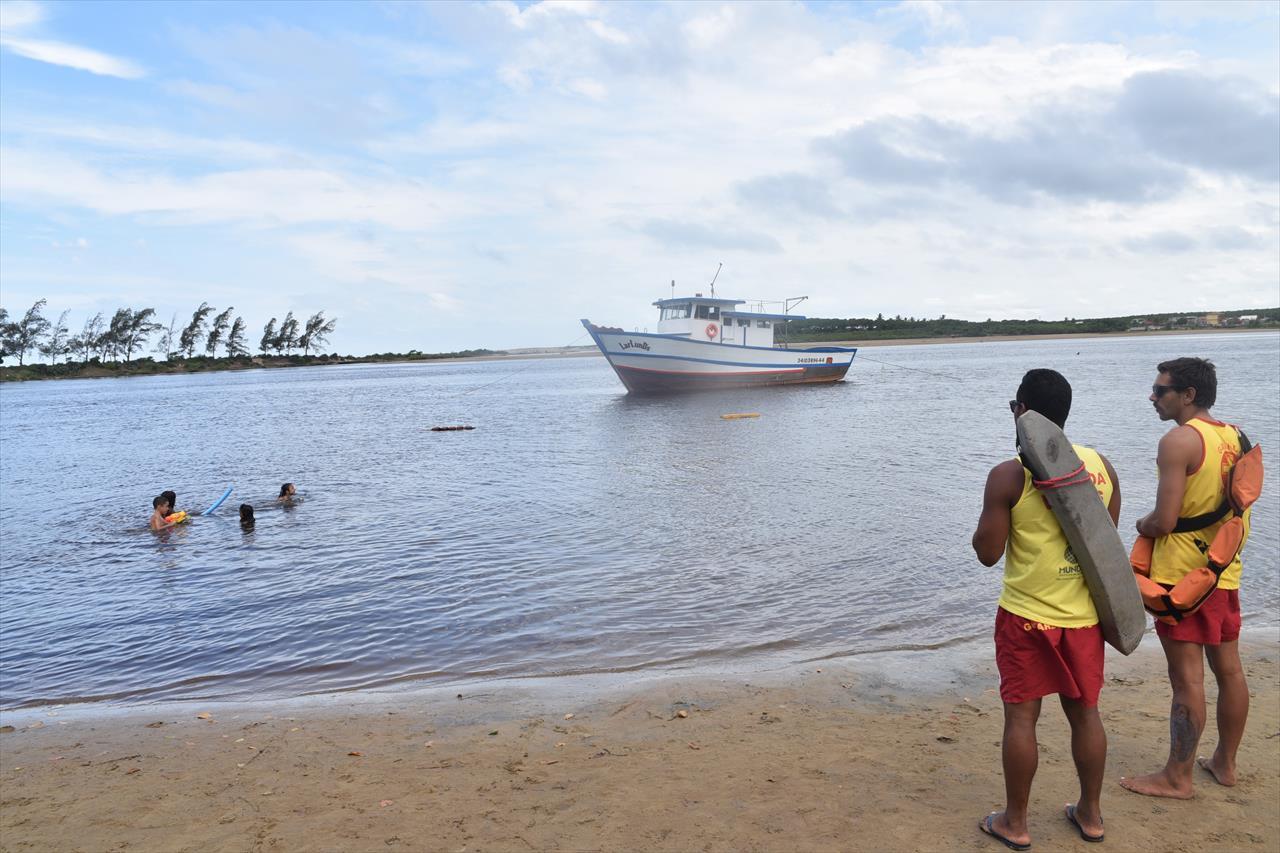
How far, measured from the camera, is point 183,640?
862cm

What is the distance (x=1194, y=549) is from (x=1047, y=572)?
99 centimetres

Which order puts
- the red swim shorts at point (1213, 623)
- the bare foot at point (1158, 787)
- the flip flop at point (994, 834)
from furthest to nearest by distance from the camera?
the bare foot at point (1158, 787), the red swim shorts at point (1213, 623), the flip flop at point (994, 834)

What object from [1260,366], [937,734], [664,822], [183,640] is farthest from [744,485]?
[1260,366]

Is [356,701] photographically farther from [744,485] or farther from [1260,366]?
[1260,366]

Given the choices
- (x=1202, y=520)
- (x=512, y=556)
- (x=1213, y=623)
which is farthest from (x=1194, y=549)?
(x=512, y=556)

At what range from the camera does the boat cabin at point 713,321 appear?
45062 millimetres

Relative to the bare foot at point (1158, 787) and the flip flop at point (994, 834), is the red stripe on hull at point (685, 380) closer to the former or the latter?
the bare foot at point (1158, 787)

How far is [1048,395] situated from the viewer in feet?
11.3

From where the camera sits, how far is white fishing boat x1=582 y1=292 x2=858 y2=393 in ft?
147

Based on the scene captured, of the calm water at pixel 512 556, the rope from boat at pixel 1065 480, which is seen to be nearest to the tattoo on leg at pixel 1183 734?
the rope from boat at pixel 1065 480

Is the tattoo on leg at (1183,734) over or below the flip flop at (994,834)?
over

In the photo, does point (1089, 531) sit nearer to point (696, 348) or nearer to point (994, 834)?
point (994, 834)

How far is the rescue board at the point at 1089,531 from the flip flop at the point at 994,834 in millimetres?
979

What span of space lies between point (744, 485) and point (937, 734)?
474 inches
